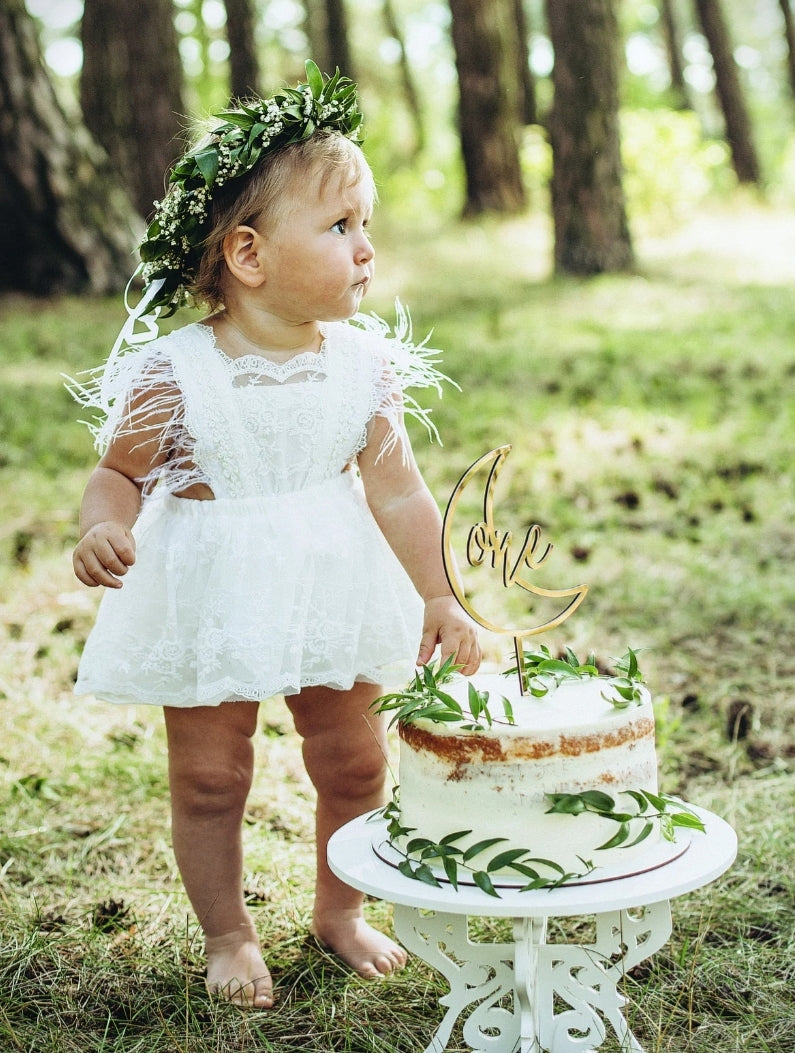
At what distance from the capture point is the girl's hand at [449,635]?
7.45 ft

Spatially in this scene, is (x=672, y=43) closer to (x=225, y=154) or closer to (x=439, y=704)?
(x=225, y=154)

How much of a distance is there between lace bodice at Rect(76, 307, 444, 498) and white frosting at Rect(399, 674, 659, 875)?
28.0 inches

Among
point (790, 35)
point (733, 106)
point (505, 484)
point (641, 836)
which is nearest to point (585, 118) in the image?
point (505, 484)

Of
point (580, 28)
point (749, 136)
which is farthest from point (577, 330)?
point (749, 136)

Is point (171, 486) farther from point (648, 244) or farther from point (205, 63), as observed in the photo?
point (205, 63)

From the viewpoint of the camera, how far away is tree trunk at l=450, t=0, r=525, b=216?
11.9 meters

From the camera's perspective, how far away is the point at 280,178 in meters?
2.29

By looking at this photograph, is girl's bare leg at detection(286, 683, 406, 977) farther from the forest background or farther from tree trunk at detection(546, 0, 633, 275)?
tree trunk at detection(546, 0, 633, 275)

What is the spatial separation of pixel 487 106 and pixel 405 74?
14.8 meters

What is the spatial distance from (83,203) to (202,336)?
654 centimetres

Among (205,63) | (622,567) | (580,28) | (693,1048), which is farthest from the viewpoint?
(205,63)

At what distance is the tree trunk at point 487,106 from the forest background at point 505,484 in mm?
31

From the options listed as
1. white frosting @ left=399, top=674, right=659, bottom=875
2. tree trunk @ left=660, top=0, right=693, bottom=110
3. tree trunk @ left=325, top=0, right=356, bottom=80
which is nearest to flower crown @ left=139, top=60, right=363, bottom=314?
white frosting @ left=399, top=674, right=659, bottom=875

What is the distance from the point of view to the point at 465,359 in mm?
7285
